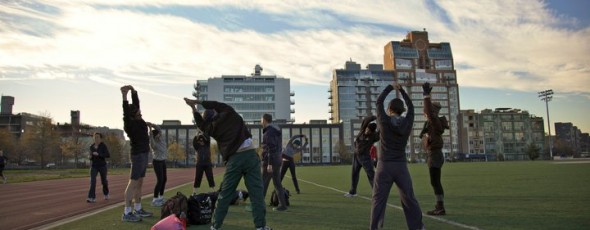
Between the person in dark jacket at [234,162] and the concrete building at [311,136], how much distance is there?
116 metres

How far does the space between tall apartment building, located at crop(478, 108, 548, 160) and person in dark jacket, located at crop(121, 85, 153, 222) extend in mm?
145200

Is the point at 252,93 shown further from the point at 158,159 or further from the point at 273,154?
the point at 273,154

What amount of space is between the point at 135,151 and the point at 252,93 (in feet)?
438

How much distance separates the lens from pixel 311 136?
127 metres

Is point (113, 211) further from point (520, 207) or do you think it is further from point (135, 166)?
point (520, 207)

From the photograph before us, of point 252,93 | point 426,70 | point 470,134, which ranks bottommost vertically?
point 470,134

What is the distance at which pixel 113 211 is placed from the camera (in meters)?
10.4

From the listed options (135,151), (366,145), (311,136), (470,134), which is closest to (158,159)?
(135,151)

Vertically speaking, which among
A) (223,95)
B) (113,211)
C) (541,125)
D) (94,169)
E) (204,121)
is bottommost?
(113,211)

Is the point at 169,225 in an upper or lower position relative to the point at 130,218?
upper

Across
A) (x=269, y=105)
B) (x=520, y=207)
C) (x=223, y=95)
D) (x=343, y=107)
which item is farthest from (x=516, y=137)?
(x=520, y=207)

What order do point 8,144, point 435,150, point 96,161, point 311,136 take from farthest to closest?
point 311,136 → point 8,144 → point 96,161 → point 435,150

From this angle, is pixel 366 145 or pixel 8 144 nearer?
pixel 366 145

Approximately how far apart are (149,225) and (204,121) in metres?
2.40
